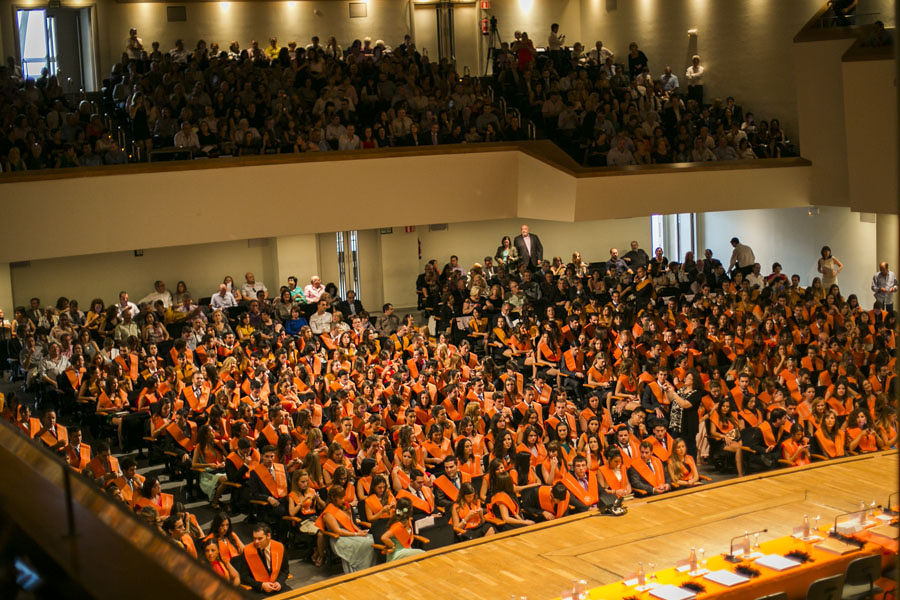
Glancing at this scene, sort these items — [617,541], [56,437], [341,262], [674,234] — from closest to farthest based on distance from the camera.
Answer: [617,541], [56,437], [341,262], [674,234]

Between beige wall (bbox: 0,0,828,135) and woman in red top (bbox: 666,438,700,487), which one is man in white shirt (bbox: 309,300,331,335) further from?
beige wall (bbox: 0,0,828,135)

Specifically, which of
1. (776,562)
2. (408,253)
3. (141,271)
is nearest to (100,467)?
(776,562)

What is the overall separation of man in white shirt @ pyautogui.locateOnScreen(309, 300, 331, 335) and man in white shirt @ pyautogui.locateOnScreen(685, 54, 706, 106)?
860 cm

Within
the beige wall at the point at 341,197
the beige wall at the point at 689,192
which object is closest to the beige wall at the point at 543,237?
the beige wall at the point at 341,197

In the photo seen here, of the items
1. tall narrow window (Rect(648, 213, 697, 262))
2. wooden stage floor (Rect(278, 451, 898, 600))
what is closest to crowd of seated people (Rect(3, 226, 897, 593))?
wooden stage floor (Rect(278, 451, 898, 600))

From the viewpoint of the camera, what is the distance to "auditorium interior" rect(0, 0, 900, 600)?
8.58 metres

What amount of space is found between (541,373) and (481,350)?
136 centimetres

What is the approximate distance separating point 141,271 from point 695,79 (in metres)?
10.3

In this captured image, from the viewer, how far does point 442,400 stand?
1162cm

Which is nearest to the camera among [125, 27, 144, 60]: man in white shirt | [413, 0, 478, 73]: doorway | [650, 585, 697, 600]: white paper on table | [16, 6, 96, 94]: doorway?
[650, 585, 697, 600]: white paper on table

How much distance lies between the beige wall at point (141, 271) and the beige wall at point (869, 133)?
945cm

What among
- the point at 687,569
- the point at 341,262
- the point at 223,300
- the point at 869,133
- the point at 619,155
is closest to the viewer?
the point at 687,569

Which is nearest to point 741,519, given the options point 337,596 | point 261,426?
point 337,596

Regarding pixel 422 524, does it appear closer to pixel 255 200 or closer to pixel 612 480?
pixel 612 480
